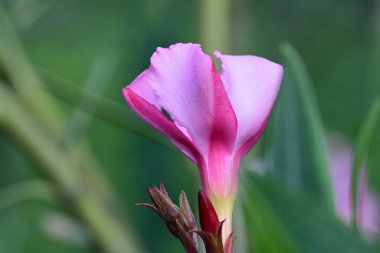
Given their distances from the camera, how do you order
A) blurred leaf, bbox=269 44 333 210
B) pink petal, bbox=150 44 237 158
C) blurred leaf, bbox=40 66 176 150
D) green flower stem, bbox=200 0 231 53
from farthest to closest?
green flower stem, bbox=200 0 231 53
blurred leaf, bbox=40 66 176 150
blurred leaf, bbox=269 44 333 210
pink petal, bbox=150 44 237 158

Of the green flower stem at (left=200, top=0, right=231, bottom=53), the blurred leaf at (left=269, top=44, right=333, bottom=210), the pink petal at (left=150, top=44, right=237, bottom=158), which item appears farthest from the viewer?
the green flower stem at (left=200, top=0, right=231, bottom=53)

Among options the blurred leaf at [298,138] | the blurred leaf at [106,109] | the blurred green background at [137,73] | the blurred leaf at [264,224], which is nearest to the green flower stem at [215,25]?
the blurred green background at [137,73]

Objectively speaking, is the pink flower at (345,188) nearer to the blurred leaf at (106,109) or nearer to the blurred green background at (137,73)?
the blurred green background at (137,73)

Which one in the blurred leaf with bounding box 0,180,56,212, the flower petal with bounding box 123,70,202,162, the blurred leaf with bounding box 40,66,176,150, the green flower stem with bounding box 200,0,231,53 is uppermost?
the flower petal with bounding box 123,70,202,162

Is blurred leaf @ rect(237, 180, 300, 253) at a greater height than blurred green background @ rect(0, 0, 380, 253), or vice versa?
blurred leaf @ rect(237, 180, 300, 253)

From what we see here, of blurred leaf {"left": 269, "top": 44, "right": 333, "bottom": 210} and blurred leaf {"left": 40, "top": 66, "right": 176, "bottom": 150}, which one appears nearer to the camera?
blurred leaf {"left": 269, "top": 44, "right": 333, "bottom": 210}

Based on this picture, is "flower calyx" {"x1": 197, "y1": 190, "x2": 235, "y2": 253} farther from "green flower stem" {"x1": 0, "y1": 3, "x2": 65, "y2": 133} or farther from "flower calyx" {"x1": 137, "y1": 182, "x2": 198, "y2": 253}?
"green flower stem" {"x1": 0, "y1": 3, "x2": 65, "y2": 133}

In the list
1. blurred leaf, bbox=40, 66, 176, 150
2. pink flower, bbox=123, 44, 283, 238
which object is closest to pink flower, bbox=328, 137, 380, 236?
blurred leaf, bbox=40, 66, 176, 150

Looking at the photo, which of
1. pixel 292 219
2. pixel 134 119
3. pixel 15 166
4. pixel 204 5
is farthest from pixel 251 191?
pixel 15 166
